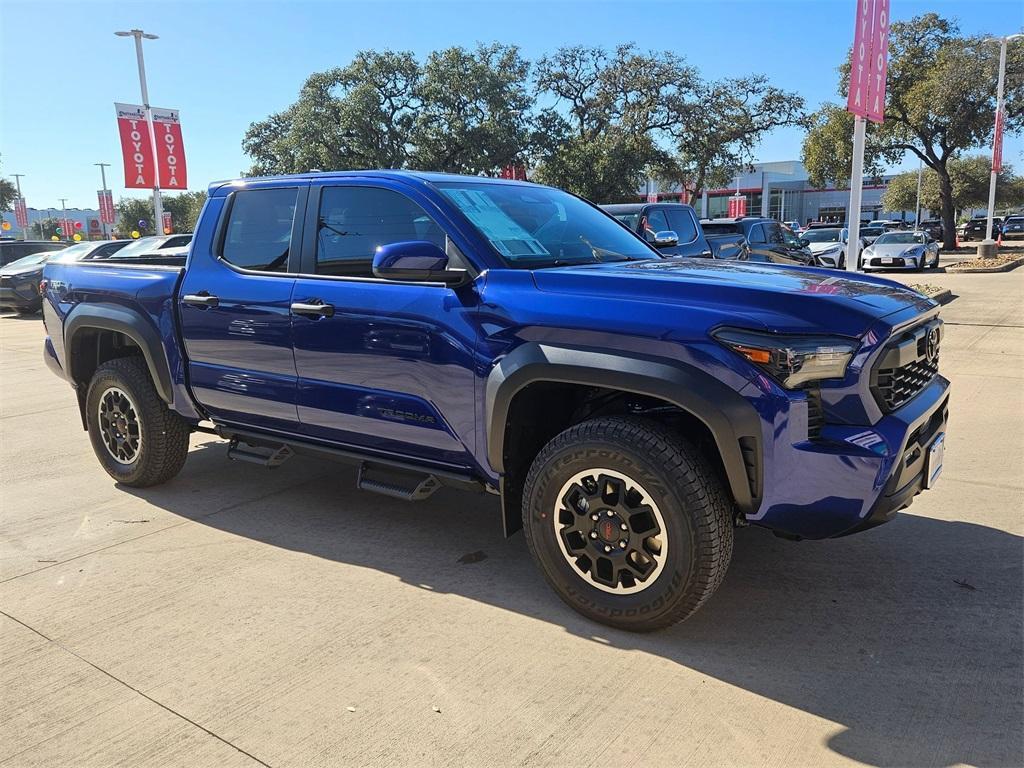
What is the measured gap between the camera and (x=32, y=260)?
1886cm

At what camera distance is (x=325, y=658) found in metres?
2.99

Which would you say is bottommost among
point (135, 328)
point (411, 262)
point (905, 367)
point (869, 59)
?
point (905, 367)

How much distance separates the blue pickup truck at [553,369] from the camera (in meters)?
2.72

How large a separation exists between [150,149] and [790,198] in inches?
3055

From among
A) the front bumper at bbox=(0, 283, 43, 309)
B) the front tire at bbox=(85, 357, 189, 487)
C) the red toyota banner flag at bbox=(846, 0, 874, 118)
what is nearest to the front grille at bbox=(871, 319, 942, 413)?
the front tire at bbox=(85, 357, 189, 487)

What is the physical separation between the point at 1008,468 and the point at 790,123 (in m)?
32.5

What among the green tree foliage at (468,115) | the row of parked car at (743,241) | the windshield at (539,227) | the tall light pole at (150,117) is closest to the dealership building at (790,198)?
the green tree foliage at (468,115)

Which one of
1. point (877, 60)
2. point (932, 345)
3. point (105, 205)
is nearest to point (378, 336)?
point (932, 345)

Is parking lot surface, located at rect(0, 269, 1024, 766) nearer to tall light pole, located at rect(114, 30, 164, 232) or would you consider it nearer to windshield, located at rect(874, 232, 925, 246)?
tall light pole, located at rect(114, 30, 164, 232)

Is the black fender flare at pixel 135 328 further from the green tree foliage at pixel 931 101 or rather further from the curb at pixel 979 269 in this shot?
the green tree foliage at pixel 931 101

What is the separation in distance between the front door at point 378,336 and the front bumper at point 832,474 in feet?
4.21

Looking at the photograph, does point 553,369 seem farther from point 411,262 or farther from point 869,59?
point 869,59

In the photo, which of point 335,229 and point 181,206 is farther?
point 181,206

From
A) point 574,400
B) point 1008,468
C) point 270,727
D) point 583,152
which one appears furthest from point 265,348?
point 583,152
